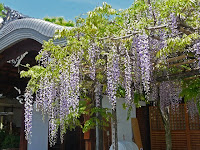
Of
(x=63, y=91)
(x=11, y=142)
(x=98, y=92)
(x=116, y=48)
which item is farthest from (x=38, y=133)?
(x=116, y=48)

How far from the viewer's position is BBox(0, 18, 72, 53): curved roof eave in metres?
4.21

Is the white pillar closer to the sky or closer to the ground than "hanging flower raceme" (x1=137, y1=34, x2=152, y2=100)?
closer to the ground

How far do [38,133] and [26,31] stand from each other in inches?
85.5

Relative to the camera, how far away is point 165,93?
499 centimetres

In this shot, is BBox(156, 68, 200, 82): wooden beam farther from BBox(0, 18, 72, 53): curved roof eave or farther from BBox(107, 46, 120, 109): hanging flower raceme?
BBox(0, 18, 72, 53): curved roof eave

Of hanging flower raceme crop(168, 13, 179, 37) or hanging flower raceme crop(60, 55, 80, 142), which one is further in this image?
hanging flower raceme crop(60, 55, 80, 142)

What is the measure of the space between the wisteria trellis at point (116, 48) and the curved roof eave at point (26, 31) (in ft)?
2.02

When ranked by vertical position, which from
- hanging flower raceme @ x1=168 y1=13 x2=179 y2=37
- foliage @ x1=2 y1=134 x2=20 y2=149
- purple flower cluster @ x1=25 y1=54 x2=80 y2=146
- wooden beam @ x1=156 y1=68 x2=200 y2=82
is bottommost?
foliage @ x1=2 y1=134 x2=20 y2=149

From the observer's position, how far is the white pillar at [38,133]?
549 cm

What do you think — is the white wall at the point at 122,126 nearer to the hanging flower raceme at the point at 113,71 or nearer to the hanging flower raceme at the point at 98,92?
the hanging flower raceme at the point at 98,92

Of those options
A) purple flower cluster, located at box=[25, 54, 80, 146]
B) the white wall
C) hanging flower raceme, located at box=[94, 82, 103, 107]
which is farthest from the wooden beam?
the white wall

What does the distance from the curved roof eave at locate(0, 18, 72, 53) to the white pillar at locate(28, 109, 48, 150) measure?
1567mm

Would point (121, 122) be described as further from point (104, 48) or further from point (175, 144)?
point (104, 48)

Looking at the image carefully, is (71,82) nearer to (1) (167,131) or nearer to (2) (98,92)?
(2) (98,92)
